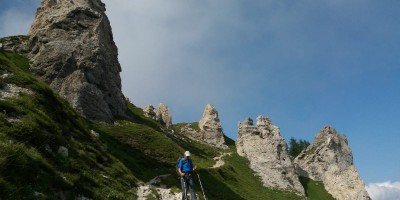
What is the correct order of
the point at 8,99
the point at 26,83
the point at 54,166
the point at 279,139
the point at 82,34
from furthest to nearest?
the point at 279,139 < the point at 82,34 < the point at 26,83 < the point at 8,99 < the point at 54,166

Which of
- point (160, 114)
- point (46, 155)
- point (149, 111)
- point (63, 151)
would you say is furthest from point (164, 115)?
point (46, 155)

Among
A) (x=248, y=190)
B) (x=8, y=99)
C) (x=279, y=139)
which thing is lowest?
(x=8, y=99)

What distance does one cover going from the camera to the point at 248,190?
60719mm

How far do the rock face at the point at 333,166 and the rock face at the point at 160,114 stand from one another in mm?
32945

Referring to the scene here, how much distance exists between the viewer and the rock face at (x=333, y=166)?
86.8 metres

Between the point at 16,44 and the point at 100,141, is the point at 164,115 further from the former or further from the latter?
the point at 100,141

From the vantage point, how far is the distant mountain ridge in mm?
22953

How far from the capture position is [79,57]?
70312 millimetres

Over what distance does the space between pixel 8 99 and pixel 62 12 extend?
58026 mm

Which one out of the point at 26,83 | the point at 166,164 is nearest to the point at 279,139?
the point at 166,164

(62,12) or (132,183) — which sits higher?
(62,12)

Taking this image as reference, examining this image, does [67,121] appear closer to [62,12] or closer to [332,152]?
[62,12]

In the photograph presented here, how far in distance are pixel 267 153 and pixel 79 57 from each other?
4148 cm

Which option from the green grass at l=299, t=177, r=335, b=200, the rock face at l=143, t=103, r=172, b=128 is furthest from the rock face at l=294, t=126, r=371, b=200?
the rock face at l=143, t=103, r=172, b=128
